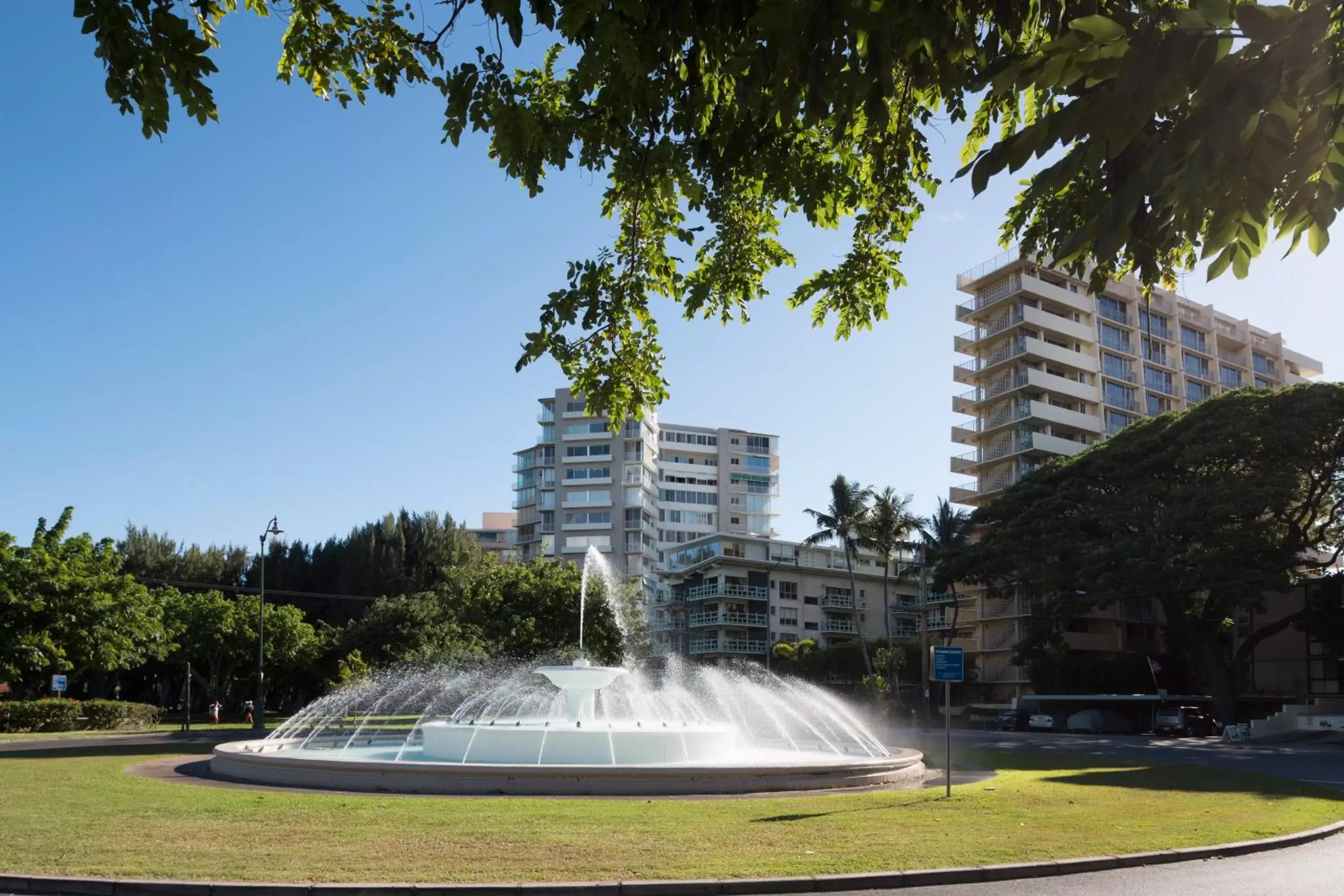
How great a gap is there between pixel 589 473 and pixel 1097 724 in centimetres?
6067

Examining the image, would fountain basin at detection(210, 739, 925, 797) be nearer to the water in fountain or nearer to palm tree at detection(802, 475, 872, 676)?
the water in fountain

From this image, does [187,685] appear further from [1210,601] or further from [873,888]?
[1210,601]

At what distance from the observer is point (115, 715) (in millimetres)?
44812

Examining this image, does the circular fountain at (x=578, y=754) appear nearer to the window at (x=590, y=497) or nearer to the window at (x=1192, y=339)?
the window at (x=590, y=497)

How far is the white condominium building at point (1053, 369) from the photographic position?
263 feet

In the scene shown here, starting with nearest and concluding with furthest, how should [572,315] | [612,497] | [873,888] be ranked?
1. [572,315]
2. [873,888]
3. [612,497]

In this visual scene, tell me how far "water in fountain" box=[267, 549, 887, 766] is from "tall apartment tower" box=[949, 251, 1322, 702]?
2630cm

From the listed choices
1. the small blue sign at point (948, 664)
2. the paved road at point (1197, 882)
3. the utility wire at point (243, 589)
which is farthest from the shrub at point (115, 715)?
the paved road at point (1197, 882)

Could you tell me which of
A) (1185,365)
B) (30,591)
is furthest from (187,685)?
(1185,365)

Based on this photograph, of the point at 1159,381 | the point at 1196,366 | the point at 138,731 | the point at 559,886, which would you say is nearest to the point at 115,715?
the point at 138,731

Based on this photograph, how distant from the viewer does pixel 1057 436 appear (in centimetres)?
8100

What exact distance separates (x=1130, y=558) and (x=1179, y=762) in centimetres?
2591

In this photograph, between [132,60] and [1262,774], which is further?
[1262,774]

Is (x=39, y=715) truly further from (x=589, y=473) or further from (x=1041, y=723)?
(x=589, y=473)
